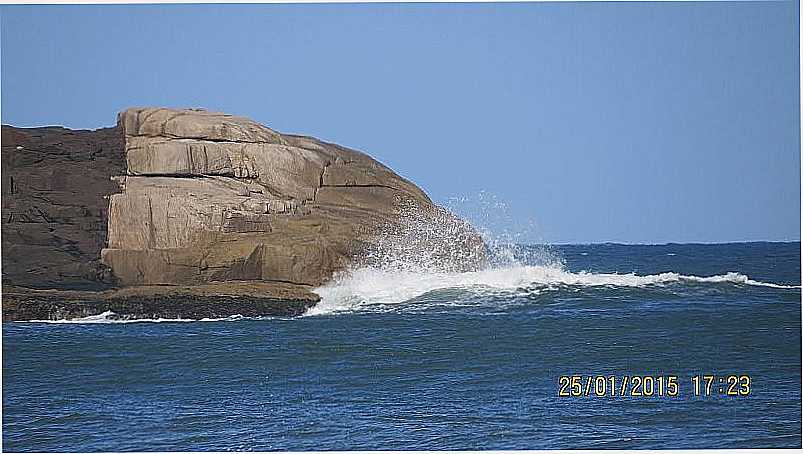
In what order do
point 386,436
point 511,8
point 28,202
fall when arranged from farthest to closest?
1. point 28,202
2. point 511,8
3. point 386,436

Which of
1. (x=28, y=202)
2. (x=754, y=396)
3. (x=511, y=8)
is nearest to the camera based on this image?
(x=754, y=396)

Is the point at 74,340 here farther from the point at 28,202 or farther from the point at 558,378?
the point at 558,378

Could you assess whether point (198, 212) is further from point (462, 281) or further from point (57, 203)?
point (462, 281)

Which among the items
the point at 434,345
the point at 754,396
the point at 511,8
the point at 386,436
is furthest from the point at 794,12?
the point at 386,436

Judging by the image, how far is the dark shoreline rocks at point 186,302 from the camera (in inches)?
254

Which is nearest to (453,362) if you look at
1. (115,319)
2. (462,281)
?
(462,281)

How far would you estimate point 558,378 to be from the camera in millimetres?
5746

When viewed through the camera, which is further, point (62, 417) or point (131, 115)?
point (131, 115)

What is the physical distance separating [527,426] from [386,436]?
0.70 metres

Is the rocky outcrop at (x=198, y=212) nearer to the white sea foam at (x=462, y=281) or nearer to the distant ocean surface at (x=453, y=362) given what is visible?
the white sea foam at (x=462, y=281)

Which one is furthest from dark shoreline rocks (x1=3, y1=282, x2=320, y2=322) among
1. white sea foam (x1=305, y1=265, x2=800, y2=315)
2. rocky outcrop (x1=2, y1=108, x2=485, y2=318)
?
white sea foam (x1=305, y1=265, x2=800, y2=315)

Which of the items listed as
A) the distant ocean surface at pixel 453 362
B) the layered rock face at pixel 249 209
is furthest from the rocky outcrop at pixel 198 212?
the distant ocean surface at pixel 453 362

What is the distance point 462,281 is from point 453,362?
90 centimetres

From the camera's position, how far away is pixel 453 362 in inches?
232
